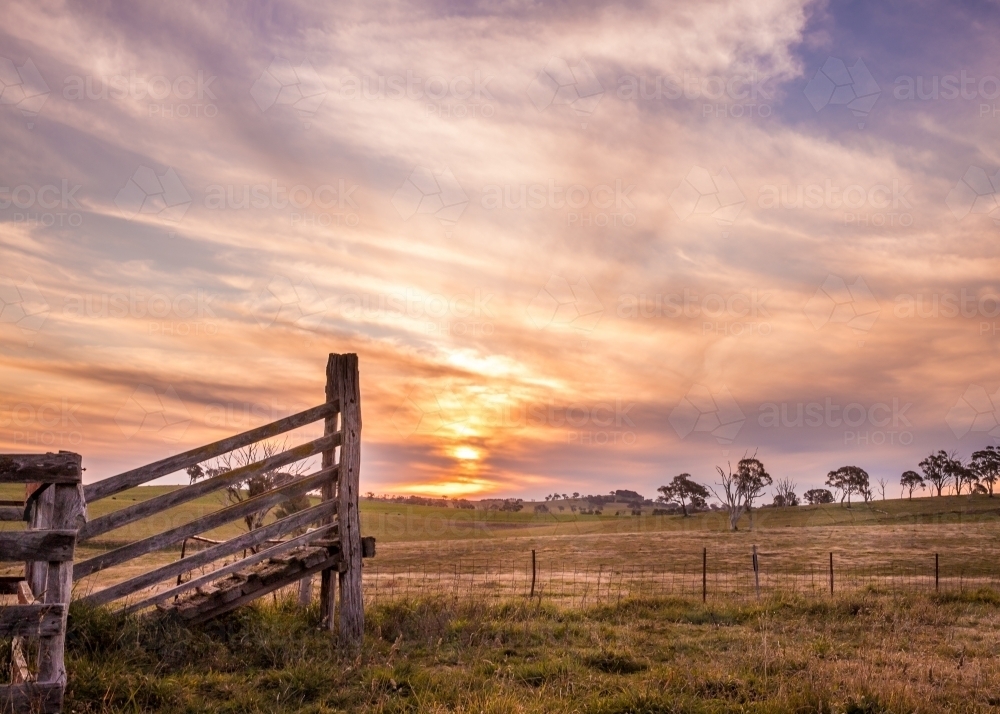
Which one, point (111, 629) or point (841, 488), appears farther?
point (841, 488)

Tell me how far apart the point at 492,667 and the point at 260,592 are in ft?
10.5

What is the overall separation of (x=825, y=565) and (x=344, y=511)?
36.1 m

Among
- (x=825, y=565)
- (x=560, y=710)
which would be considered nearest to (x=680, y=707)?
(x=560, y=710)

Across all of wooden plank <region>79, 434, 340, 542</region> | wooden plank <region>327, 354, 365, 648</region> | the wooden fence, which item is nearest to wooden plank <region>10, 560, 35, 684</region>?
the wooden fence

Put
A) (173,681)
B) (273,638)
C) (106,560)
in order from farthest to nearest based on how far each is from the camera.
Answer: (273,638) → (106,560) → (173,681)

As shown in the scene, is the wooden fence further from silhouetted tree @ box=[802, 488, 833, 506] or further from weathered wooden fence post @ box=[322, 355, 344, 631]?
silhouetted tree @ box=[802, 488, 833, 506]

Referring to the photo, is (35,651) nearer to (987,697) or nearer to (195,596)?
(195,596)

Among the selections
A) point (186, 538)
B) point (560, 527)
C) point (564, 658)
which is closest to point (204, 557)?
point (186, 538)

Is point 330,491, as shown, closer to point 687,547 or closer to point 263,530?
point 263,530

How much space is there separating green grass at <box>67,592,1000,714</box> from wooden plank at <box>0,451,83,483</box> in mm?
1933

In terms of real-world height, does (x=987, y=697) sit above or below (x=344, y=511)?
below

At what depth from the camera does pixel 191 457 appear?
315 inches

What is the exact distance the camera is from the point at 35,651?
259 inches

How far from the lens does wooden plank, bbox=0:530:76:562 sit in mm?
5266
